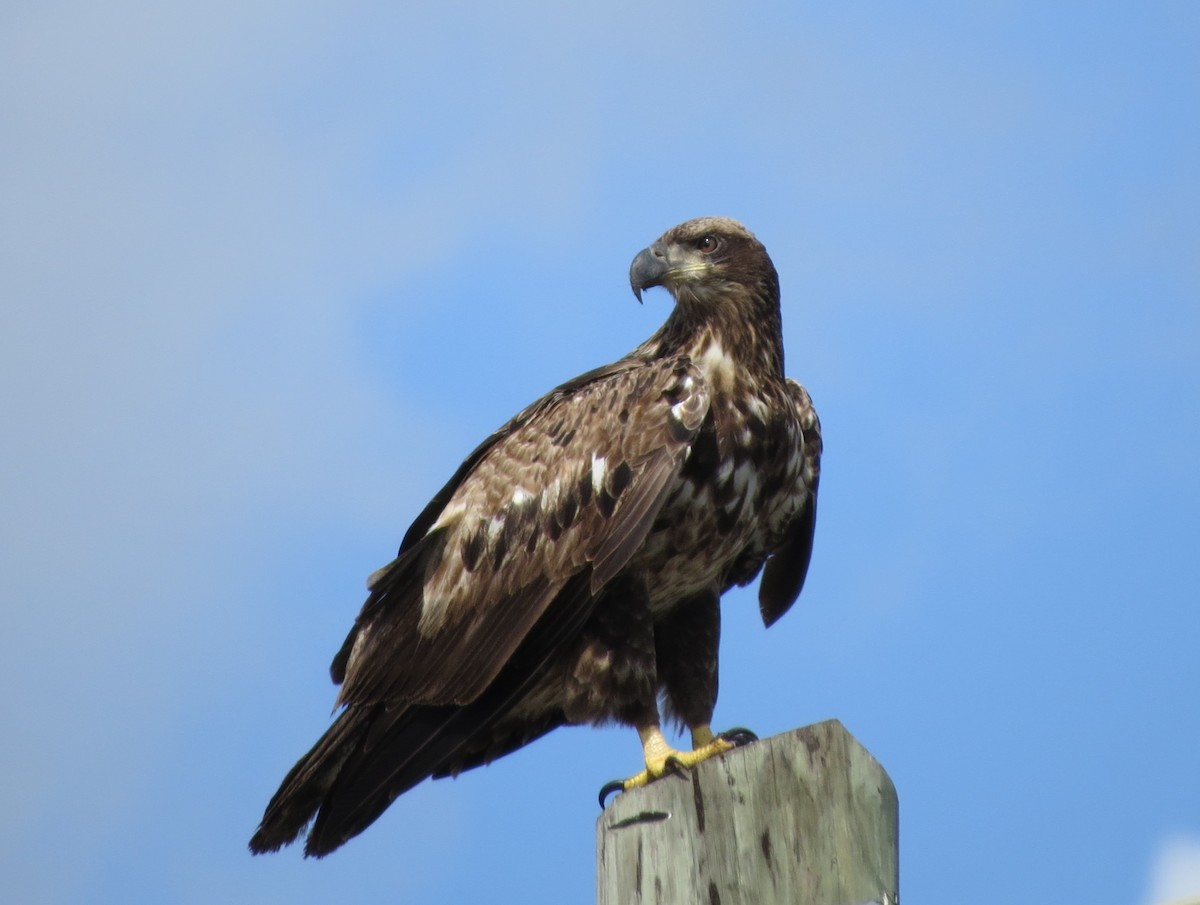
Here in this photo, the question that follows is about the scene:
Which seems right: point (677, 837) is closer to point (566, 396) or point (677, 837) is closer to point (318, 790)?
point (318, 790)

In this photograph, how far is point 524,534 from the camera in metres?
5.85

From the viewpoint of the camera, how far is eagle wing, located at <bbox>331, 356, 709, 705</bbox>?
561 cm

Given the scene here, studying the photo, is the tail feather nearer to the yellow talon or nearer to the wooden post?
the yellow talon

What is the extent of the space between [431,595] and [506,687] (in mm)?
487

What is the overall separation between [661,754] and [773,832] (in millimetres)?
1692

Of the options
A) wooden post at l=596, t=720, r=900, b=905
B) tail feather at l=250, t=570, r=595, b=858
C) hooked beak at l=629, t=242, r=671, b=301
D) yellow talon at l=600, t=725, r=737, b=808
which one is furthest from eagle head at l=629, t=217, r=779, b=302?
wooden post at l=596, t=720, r=900, b=905

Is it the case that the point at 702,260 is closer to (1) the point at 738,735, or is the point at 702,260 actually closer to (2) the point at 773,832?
(1) the point at 738,735

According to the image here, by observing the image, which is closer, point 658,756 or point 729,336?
point 658,756

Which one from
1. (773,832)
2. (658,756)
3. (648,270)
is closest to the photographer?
(773,832)

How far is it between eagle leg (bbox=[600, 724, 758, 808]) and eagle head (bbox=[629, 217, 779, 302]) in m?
1.70

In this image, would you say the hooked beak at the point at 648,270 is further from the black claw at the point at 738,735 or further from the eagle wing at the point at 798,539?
the black claw at the point at 738,735

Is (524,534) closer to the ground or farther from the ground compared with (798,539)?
closer to the ground

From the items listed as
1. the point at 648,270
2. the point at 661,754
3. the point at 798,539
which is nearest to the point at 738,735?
the point at 661,754

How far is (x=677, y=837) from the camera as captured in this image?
391cm
